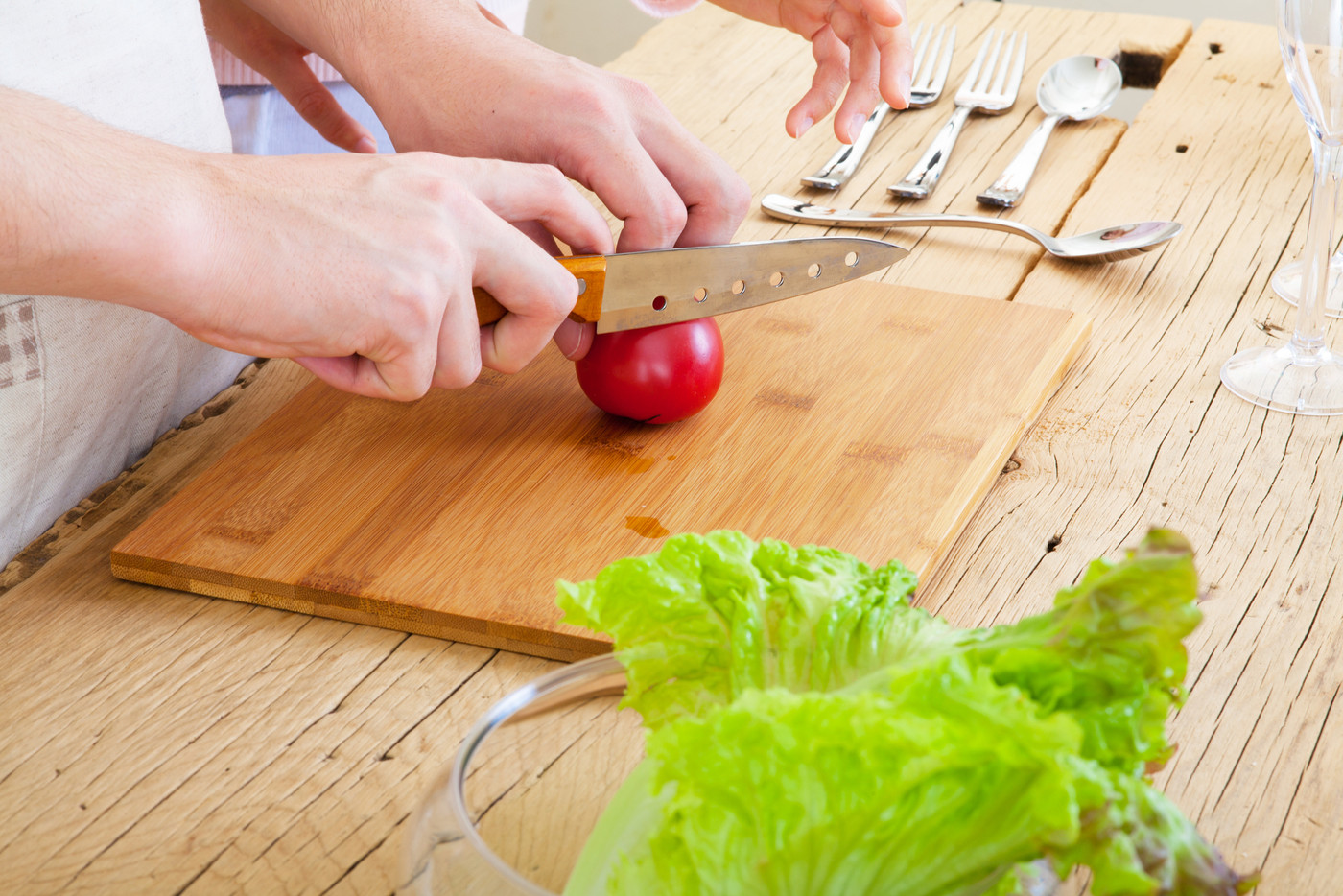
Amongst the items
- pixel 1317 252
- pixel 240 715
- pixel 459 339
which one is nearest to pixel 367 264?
pixel 459 339

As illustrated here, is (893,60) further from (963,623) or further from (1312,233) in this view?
(963,623)

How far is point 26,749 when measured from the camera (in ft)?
2.58

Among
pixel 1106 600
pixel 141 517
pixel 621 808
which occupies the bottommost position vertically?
pixel 141 517

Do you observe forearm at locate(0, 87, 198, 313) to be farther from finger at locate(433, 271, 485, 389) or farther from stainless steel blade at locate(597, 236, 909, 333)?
stainless steel blade at locate(597, 236, 909, 333)

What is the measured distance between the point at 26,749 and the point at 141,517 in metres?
0.31

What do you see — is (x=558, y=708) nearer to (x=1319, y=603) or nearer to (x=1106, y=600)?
(x=1106, y=600)

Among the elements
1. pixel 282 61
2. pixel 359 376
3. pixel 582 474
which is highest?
pixel 282 61

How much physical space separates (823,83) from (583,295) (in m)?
0.55

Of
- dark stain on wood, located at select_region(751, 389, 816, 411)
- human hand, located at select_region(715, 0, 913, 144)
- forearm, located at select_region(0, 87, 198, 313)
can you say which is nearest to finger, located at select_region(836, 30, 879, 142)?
human hand, located at select_region(715, 0, 913, 144)

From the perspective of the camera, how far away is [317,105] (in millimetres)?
1484

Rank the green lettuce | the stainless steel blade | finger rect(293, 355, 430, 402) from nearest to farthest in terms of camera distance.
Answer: the green lettuce < finger rect(293, 355, 430, 402) < the stainless steel blade

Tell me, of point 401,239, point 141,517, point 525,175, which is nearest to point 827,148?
point 525,175

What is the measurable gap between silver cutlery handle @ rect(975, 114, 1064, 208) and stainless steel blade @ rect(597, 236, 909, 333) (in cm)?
28

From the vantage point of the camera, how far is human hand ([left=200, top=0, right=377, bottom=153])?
1454mm
